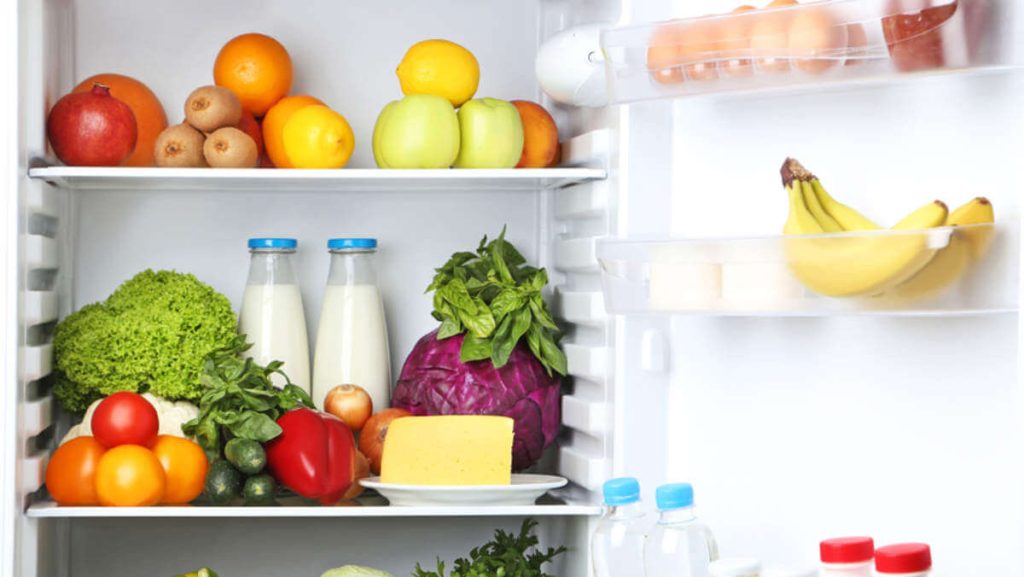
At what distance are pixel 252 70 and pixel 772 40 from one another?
3.28 ft

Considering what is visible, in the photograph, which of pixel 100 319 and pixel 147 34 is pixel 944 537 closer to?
pixel 100 319

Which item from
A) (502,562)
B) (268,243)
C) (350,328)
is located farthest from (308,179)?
(502,562)

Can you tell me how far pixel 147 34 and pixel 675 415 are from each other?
115 cm

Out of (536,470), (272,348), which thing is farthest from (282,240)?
(536,470)

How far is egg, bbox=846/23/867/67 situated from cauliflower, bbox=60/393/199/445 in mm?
1155

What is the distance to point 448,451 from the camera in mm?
1809

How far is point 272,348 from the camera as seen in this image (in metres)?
1.97

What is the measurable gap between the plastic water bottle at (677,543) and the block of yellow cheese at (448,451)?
494 mm

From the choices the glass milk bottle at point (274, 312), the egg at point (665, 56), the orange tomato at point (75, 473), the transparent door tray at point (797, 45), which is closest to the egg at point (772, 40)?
the transparent door tray at point (797, 45)

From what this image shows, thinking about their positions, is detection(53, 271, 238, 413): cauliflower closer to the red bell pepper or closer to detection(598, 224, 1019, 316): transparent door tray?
the red bell pepper

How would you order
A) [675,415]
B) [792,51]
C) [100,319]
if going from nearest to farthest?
[792,51], [675,415], [100,319]

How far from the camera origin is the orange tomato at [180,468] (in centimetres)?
173

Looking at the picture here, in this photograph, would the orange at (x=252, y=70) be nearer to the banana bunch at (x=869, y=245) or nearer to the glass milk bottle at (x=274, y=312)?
the glass milk bottle at (x=274, y=312)

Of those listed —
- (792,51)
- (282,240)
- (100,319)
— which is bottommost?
(100,319)
